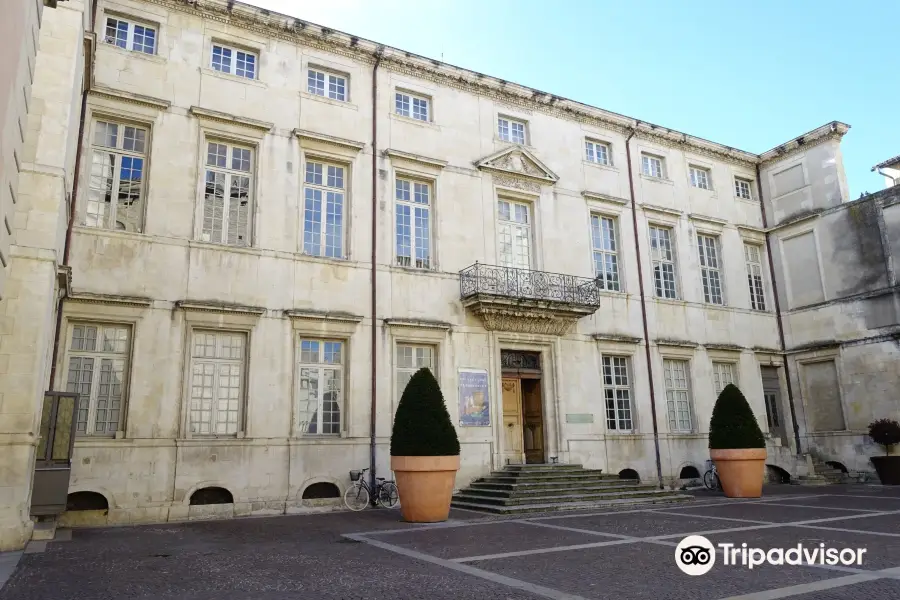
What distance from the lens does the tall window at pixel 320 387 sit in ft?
46.7

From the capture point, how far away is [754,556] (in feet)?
25.1

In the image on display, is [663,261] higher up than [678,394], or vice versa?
[663,261]

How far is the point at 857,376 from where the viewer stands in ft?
65.5

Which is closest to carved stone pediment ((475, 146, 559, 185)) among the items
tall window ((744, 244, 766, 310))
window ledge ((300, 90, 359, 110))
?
window ledge ((300, 90, 359, 110))

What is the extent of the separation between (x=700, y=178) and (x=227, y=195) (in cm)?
1516

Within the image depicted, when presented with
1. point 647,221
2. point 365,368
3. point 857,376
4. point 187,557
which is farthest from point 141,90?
point 857,376

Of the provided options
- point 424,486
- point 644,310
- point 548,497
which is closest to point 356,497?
point 424,486

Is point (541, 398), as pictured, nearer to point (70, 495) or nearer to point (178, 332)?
point (178, 332)

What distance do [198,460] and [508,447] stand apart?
7.46 m

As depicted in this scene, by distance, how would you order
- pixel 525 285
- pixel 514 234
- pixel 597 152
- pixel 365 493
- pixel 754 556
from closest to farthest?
1. pixel 754 556
2. pixel 365 493
3. pixel 525 285
4. pixel 514 234
5. pixel 597 152

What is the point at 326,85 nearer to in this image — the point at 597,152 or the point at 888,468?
the point at 597,152

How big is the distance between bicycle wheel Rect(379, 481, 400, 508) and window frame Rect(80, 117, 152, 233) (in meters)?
7.23

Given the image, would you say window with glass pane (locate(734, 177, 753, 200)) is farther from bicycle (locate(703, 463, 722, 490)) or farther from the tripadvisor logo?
the tripadvisor logo

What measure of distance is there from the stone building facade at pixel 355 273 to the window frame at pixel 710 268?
0.31 feet
